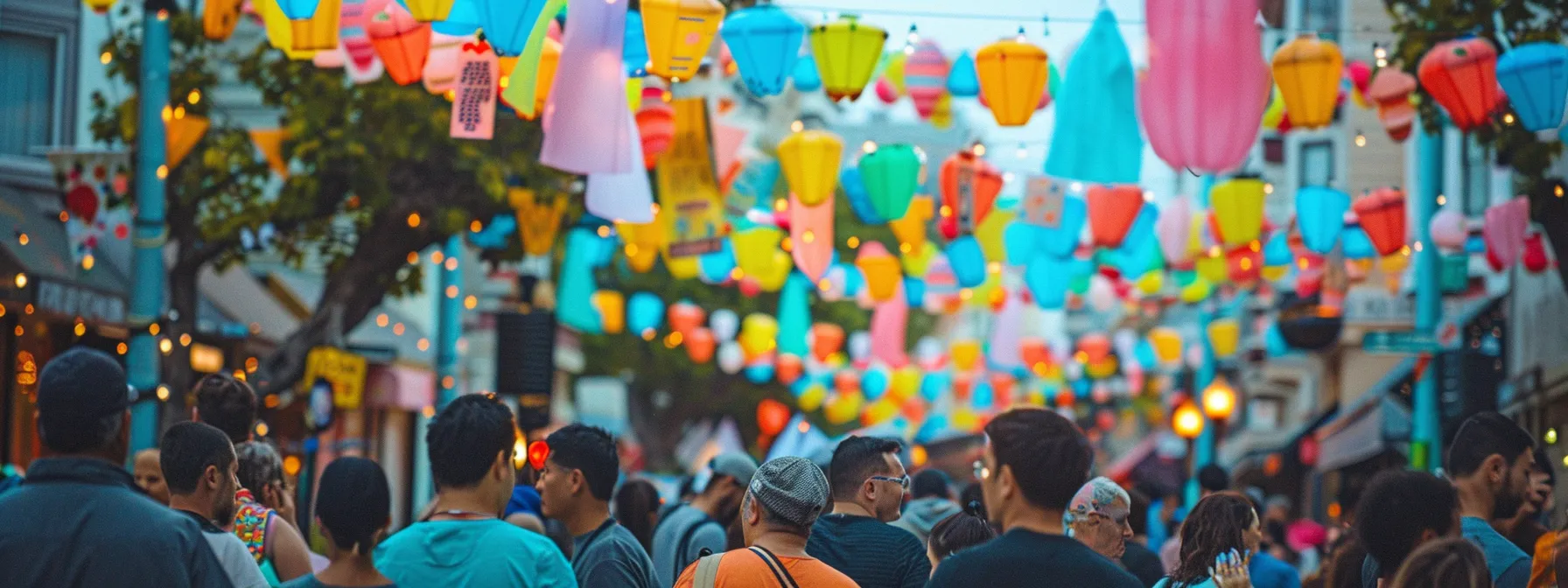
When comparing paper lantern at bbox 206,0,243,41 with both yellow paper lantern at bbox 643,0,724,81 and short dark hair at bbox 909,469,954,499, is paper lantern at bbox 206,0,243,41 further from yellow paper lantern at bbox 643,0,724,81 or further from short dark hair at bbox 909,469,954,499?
short dark hair at bbox 909,469,954,499

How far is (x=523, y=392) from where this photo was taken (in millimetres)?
21797

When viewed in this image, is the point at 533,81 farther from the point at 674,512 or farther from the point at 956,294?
the point at 956,294

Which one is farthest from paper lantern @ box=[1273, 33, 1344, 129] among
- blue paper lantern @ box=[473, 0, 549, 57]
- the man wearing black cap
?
the man wearing black cap

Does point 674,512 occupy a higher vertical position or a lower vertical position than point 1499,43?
lower

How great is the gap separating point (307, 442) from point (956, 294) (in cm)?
1231

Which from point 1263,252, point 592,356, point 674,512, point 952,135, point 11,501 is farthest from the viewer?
point 592,356

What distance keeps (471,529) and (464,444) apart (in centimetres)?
26

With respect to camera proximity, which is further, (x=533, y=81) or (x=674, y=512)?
(x=533, y=81)

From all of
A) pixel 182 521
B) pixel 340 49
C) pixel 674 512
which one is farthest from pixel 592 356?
pixel 182 521

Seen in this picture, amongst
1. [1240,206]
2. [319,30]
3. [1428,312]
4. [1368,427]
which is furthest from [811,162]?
[1368,427]

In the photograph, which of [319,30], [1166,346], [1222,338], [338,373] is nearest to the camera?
[319,30]

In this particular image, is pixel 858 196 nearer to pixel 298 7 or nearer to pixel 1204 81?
pixel 1204 81

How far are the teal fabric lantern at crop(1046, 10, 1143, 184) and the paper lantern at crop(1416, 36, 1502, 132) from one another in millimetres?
2167

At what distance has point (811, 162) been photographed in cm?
1612
